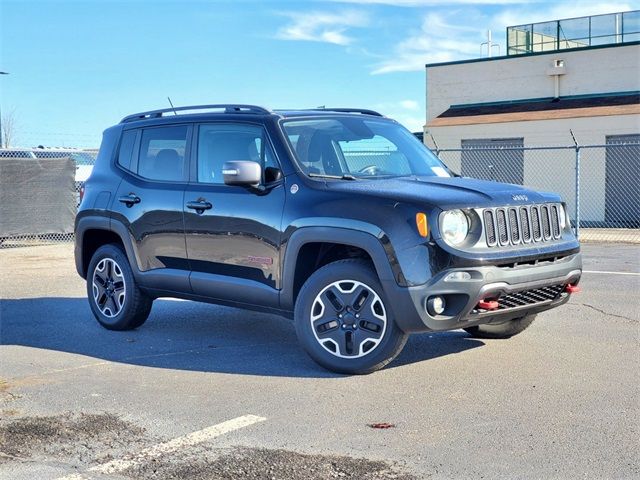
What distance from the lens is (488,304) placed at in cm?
598

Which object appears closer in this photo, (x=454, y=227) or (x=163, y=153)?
(x=454, y=227)

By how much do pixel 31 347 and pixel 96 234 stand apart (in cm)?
137

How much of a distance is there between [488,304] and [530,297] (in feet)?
1.72

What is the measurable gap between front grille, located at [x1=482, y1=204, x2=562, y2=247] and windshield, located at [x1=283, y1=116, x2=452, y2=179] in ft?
3.37

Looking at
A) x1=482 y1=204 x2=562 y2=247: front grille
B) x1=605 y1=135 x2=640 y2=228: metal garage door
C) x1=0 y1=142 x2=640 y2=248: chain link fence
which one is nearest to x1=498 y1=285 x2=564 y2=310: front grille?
x1=482 y1=204 x2=562 y2=247: front grille


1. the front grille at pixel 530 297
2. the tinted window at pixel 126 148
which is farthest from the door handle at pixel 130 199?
the front grille at pixel 530 297

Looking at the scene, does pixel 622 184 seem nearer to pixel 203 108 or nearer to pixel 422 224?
pixel 203 108

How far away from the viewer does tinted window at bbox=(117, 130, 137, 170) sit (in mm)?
8203

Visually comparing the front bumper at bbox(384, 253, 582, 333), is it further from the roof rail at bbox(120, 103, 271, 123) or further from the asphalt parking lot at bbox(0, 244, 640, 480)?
the roof rail at bbox(120, 103, 271, 123)

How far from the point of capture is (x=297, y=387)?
6.01 meters

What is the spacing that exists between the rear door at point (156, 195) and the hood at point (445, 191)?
1.62 meters

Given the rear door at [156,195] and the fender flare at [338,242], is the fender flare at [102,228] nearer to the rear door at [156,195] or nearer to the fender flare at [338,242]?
the rear door at [156,195]

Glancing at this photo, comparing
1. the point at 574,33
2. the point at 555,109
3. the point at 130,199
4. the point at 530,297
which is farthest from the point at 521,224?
the point at 574,33

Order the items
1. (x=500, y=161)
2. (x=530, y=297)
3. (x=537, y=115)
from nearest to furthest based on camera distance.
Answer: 1. (x=530, y=297)
2. (x=537, y=115)
3. (x=500, y=161)
